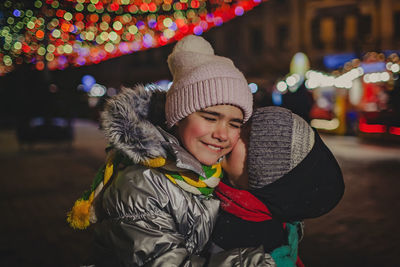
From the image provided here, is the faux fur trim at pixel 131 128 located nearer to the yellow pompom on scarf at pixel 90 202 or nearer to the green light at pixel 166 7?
the yellow pompom on scarf at pixel 90 202

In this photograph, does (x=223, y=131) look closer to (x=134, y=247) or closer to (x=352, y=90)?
(x=134, y=247)

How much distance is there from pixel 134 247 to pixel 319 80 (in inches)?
657

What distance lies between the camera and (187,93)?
1.79 metres

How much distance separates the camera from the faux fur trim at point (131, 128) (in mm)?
1655

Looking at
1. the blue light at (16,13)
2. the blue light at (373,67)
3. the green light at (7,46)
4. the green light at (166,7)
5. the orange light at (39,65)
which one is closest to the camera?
the blue light at (16,13)

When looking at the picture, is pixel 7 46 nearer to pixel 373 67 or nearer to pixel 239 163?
pixel 239 163

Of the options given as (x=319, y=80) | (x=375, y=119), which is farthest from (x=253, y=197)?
(x=319, y=80)

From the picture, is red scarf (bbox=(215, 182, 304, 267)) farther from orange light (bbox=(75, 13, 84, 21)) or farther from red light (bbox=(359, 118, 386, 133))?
red light (bbox=(359, 118, 386, 133))

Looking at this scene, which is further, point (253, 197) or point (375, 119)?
point (375, 119)

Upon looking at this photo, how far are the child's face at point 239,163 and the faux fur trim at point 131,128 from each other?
0.32 m

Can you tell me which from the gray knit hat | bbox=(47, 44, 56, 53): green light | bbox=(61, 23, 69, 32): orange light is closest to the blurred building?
bbox=(47, 44, 56, 53): green light

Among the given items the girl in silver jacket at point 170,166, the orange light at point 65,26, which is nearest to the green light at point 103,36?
the orange light at point 65,26

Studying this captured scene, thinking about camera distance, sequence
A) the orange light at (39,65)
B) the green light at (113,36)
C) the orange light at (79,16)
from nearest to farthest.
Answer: the orange light at (79,16), the green light at (113,36), the orange light at (39,65)

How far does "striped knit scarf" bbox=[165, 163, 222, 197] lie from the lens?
1.63m
